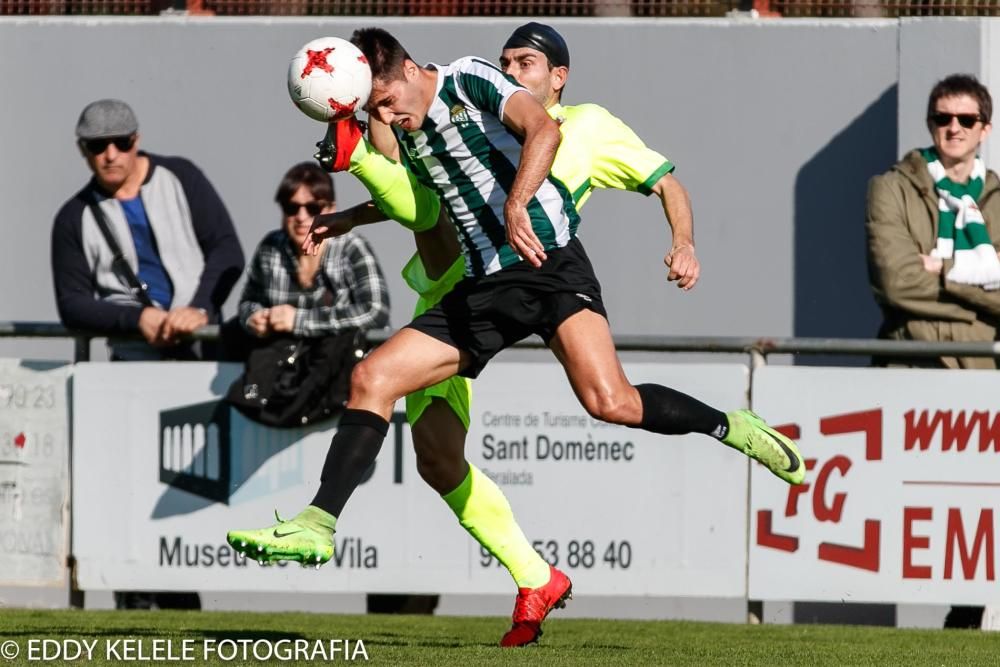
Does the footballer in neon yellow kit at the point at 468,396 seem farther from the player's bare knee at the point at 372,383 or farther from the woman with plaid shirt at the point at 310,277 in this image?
the woman with plaid shirt at the point at 310,277

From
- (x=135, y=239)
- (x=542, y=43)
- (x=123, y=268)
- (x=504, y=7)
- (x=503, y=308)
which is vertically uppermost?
(x=504, y=7)

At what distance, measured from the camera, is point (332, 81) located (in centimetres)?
673

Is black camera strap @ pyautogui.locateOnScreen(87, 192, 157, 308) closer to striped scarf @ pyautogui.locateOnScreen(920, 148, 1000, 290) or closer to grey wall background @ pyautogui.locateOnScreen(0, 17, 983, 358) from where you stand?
grey wall background @ pyautogui.locateOnScreen(0, 17, 983, 358)

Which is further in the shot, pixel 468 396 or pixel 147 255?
pixel 147 255

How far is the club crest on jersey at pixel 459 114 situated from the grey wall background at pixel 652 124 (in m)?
4.54

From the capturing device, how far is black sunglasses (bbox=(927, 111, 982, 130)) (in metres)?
9.50

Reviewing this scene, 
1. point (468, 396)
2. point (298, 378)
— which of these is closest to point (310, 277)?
point (298, 378)

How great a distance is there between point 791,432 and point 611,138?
2125mm

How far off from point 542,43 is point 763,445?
2233mm

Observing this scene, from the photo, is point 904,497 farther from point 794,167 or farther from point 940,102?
point 794,167

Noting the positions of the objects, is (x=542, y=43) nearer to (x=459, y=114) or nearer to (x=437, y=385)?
(x=459, y=114)

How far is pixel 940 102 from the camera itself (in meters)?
9.52

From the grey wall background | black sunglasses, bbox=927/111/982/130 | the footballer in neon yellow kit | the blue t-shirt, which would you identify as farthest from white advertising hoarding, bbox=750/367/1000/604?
the blue t-shirt

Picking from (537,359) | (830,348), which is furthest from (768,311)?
(830,348)
